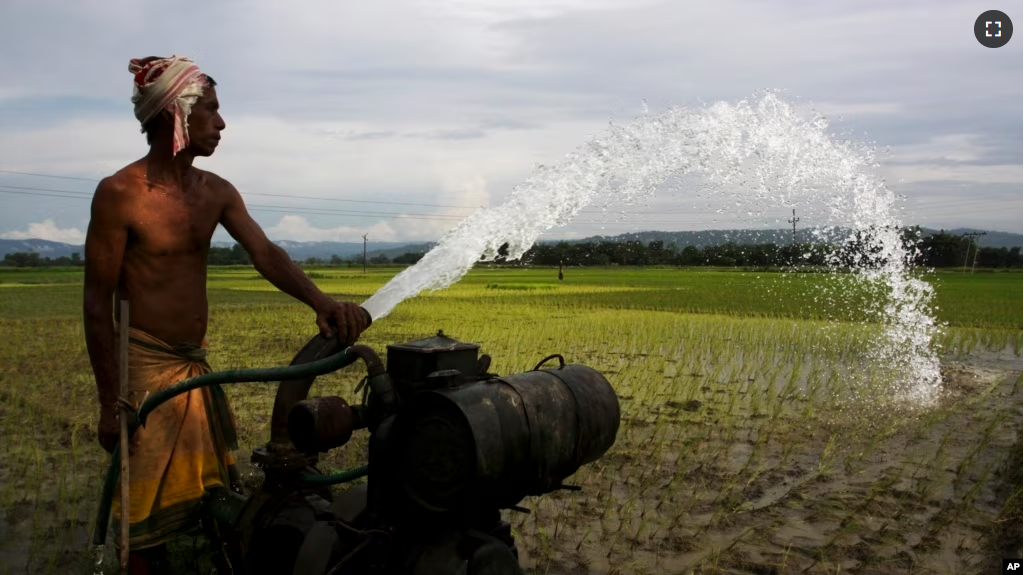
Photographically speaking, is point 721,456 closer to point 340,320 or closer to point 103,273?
point 340,320

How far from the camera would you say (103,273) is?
2.15 metres

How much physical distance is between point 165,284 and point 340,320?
0.60m

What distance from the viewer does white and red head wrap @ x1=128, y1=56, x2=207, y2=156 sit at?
219 cm

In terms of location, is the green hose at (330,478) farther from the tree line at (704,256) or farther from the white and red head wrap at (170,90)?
the tree line at (704,256)

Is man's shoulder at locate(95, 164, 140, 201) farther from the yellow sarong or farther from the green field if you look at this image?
the green field

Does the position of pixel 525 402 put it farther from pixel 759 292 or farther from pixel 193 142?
pixel 759 292

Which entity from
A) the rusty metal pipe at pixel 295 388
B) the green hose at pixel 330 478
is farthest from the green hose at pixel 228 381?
the rusty metal pipe at pixel 295 388

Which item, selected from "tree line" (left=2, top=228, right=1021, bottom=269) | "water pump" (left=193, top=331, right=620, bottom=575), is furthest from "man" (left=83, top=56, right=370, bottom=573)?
"tree line" (left=2, top=228, right=1021, bottom=269)

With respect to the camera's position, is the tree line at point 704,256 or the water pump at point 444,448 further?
the tree line at point 704,256

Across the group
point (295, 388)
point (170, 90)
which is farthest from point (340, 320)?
point (170, 90)

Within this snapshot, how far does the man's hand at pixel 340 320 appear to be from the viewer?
2.18 metres

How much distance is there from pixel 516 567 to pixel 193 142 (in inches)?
62.4

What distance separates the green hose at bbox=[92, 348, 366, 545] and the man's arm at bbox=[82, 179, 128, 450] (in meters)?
0.13

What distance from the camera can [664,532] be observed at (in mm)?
3604
